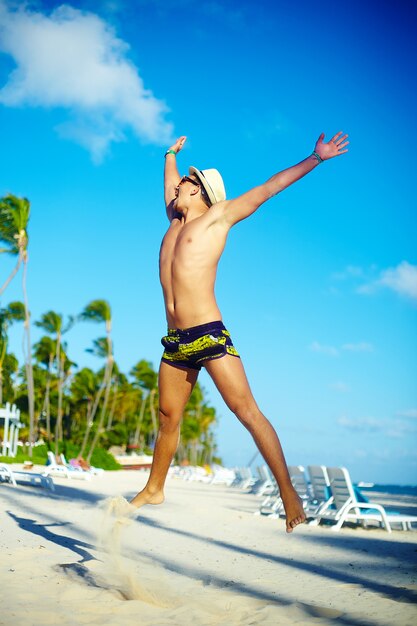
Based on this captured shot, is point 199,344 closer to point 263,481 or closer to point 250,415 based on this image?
point 250,415

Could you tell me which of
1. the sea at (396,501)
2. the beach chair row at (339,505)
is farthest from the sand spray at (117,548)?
the sea at (396,501)

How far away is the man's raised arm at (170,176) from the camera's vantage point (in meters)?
4.52

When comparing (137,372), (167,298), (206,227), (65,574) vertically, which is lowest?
(65,574)

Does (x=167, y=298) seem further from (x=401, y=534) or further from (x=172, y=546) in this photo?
(x=401, y=534)

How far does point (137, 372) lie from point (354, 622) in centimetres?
7034

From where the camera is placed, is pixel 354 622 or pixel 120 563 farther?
pixel 120 563

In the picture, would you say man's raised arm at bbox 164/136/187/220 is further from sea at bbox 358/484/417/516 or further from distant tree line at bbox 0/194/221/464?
distant tree line at bbox 0/194/221/464

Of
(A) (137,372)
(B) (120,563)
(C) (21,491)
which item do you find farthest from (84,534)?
(A) (137,372)

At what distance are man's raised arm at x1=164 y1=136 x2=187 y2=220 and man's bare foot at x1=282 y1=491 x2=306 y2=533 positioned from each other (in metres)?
2.04

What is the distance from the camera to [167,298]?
4.03m

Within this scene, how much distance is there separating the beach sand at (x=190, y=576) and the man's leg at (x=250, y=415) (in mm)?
641

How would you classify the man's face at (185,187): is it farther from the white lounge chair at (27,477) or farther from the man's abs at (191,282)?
the white lounge chair at (27,477)

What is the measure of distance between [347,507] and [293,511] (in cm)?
758

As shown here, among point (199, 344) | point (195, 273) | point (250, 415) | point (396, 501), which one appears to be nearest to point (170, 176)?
point (195, 273)
